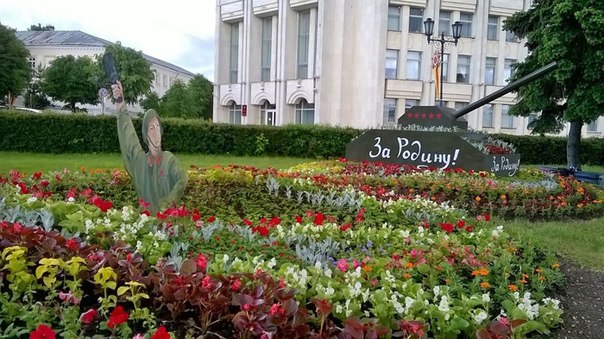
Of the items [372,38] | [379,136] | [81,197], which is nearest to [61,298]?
[81,197]

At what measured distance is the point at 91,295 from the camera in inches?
124

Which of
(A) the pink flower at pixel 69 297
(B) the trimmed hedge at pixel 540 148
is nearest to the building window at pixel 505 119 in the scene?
(B) the trimmed hedge at pixel 540 148

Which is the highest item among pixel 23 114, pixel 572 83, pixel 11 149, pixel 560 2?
pixel 560 2

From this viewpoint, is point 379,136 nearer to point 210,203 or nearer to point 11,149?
point 210,203

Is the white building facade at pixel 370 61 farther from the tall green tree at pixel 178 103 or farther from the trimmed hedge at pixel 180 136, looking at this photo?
the trimmed hedge at pixel 180 136

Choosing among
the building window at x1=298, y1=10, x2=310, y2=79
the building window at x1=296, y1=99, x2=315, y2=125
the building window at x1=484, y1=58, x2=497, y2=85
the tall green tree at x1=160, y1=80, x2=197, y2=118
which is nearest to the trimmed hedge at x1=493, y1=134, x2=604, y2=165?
the building window at x1=484, y1=58, x2=497, y2=85

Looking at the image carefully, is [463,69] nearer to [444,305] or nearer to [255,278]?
[444,305]

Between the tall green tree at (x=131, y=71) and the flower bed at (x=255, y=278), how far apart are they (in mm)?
38532

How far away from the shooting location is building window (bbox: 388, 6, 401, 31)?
36250 millimetres

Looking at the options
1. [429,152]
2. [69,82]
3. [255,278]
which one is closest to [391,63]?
[429,152]

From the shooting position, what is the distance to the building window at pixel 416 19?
3669cm

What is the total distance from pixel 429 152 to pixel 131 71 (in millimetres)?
35661

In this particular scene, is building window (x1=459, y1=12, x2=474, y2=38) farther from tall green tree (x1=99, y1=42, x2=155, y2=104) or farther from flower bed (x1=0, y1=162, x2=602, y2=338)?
flower bed (x1=0, y1=162, x2=602, y2=338)

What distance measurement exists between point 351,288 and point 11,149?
19.3 metres
